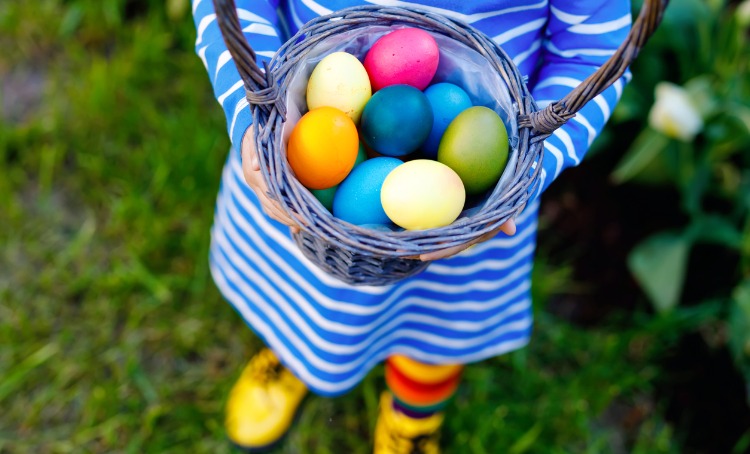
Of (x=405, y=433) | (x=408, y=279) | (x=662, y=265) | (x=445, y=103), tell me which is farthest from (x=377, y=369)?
(x=445, y=103)

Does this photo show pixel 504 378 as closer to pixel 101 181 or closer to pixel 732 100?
pixel 732 100

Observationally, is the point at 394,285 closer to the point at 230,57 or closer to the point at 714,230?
the point at 230,57

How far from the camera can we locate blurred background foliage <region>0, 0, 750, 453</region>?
59.6 inches

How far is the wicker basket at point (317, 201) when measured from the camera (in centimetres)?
70

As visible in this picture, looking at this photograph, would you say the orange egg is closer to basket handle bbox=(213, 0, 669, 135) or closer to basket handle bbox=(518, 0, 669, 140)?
basket handle bbox=(213, 0, 669, 135)

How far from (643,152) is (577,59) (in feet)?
2.29

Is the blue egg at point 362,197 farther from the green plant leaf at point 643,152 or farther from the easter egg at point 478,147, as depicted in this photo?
the green plant leaf at point 643,152

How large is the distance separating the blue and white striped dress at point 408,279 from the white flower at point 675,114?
47 centimetres

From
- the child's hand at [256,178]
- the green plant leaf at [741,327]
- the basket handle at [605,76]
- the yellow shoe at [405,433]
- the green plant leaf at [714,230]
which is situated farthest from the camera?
the green plant leaf at [714,230]

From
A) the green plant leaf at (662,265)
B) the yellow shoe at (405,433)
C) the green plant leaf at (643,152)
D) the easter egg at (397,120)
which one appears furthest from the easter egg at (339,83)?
the green plant leaf at (662,265)

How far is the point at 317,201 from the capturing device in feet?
2.48

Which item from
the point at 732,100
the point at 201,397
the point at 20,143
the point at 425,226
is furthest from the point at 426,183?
the point at 20,143

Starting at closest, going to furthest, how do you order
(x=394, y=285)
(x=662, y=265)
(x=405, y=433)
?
1. (x=394, y=285)
2. (x=405, y=433)
3. (x=662, y=265)

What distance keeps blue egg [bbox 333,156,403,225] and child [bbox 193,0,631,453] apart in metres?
0.09
